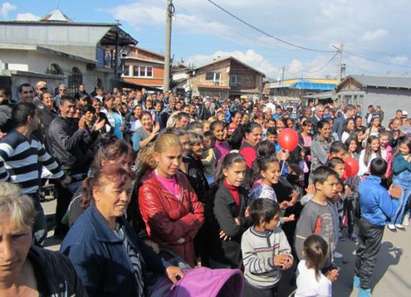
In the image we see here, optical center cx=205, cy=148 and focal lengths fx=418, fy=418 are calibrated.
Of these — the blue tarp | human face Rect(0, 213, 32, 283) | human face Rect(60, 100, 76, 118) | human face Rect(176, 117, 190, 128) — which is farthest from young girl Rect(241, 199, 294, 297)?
the blue tarp

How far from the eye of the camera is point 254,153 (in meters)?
6.12

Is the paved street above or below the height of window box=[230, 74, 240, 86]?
below

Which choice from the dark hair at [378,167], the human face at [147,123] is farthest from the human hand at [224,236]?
the human face at [147,123]

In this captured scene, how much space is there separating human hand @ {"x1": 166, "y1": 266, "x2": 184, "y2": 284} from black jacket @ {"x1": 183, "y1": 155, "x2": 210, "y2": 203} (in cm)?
151

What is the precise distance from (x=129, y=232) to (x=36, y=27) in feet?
91.3

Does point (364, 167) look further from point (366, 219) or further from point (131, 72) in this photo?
point (131, 72)

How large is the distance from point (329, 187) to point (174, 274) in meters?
2.25

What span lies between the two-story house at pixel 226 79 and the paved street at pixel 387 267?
46986 millimetres

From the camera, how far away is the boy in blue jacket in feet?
17.0

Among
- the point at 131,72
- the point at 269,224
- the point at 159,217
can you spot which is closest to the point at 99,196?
the point at 159,217

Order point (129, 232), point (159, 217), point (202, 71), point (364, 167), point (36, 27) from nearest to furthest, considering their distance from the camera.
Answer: point (129, 232) < point (159, 217) < point (364, 167) < point (36, 27) < point (202, 71)

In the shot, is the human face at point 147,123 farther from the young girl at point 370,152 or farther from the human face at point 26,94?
the young girl at point 370,152

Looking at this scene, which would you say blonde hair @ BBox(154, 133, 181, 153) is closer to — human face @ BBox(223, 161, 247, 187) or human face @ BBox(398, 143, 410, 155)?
human face @ BBox(223, 161, 247, 187)

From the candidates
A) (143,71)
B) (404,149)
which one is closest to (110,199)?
(404,149)
